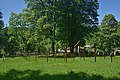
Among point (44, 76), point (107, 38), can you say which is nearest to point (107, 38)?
point (107, 38)

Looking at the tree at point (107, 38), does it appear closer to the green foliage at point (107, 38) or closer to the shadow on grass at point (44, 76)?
the green foliage at point (107, 38)

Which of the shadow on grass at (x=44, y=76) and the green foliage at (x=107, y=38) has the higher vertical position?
the green foliage at (x=107, y=38)

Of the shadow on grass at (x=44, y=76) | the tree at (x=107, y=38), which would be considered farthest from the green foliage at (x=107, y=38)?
the shadow on grass at (x=44, y=76)

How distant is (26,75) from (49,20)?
30.1 m

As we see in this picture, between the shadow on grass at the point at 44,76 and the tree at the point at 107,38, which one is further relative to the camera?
the tree at the point at 107,38

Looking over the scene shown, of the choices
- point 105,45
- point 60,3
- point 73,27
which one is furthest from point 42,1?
point 105,45

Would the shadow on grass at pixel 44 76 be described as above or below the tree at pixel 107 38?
below

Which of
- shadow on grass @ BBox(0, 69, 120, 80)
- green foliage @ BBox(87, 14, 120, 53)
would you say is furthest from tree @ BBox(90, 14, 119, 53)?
shadow on grass @ BBox(0, 69, 120, 80)

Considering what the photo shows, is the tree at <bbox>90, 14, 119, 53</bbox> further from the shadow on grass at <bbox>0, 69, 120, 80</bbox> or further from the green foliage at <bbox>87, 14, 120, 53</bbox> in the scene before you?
the shadow on grass at <bbox>0, 69, 120, 80</bbox>

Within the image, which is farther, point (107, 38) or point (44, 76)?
point (107, 38)

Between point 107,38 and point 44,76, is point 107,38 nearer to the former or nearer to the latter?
point 107,38

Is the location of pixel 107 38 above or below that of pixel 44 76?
above

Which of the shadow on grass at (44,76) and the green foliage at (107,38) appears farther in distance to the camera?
the green foliage at (107,38)

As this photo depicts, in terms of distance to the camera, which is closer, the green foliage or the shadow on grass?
the shadow on grass
